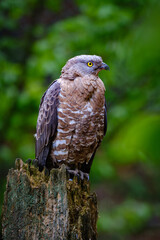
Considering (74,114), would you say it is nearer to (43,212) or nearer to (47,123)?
(47,123)

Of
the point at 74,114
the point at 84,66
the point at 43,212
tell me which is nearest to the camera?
the point at 43,212

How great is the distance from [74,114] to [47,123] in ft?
1.26

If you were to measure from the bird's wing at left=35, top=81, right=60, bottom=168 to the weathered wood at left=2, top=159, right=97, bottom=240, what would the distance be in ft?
3.13

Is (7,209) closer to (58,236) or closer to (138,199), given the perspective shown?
(58,236)

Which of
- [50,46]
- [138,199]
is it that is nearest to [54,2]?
[50,46]

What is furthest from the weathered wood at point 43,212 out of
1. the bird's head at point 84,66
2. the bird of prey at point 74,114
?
the bird's head at point 84,66

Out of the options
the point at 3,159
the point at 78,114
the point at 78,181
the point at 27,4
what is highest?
the point at 27,4

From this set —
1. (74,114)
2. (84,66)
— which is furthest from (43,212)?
(84,66)

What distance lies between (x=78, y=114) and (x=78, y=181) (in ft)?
2.55

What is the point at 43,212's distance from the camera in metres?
2.63

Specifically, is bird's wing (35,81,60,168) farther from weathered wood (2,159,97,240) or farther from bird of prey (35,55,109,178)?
weathered wood (2,159,97,240)

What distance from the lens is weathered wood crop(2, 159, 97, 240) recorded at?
2.58 meters

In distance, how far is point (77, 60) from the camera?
370 cm

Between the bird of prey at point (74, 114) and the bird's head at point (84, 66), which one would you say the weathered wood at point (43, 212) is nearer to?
the bird of prey at point (74, 114)
